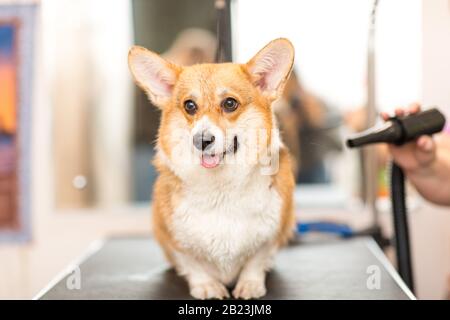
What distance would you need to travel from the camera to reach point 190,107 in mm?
599

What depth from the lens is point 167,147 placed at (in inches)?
25.0

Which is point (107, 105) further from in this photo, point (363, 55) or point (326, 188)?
point (363, 55)

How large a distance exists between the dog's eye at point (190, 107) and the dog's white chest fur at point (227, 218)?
95 mm

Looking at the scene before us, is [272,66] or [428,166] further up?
[272,66]

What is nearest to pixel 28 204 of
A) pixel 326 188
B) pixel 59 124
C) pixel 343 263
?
pixel 59 124

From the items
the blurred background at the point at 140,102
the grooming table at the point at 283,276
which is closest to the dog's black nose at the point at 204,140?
the blurred background at the point at 140,102

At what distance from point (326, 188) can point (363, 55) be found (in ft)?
1.56

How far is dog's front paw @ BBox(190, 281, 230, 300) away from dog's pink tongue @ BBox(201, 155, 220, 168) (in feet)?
0.59

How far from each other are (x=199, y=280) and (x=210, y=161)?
20 centimetres

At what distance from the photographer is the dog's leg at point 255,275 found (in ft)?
2.22

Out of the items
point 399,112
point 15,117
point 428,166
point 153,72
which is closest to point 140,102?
point 15,117

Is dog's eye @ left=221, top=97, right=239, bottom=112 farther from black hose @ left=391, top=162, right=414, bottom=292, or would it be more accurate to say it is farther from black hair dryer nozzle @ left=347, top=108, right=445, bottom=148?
black hose @ left=391, top=162, right=414, bottom=292

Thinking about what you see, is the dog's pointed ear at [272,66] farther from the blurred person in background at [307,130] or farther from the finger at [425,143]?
the finger at [425,143]

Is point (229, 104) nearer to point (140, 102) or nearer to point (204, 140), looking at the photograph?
point (204, 140)
